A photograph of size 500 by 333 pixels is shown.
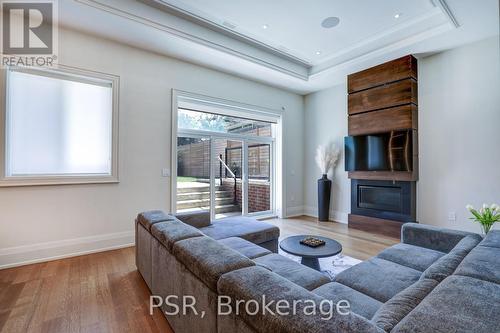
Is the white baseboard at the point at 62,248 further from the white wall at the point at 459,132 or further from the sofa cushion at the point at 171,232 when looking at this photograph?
the white wall at the point at 459,132

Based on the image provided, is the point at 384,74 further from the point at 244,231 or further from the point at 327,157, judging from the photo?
the point at 244,231

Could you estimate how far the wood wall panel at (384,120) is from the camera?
4195 mm

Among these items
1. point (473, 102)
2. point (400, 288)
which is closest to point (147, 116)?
point (400, 288)

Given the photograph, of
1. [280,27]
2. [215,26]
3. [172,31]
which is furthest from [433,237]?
[172,31]

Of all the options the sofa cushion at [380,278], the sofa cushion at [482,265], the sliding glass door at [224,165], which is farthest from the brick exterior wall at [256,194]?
the sofa cushion at [482,265]

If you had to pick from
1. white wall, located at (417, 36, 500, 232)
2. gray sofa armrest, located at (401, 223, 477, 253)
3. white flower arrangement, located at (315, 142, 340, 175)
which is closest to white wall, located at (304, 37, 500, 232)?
white wall, located at (417, 36, 500, 232)

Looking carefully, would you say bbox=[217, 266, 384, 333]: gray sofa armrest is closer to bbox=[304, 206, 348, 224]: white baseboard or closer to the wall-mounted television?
the wall-mounted television

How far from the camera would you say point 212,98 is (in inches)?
182

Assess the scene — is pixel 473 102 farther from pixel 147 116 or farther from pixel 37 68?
pixel 37 68

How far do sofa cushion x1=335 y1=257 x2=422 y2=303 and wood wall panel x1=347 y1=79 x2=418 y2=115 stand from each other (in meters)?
3.36

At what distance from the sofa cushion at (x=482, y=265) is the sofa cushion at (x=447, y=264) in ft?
0.13

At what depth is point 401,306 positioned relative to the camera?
3.64ft

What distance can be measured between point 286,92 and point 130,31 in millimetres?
3633

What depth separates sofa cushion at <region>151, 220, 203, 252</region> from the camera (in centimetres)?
173
